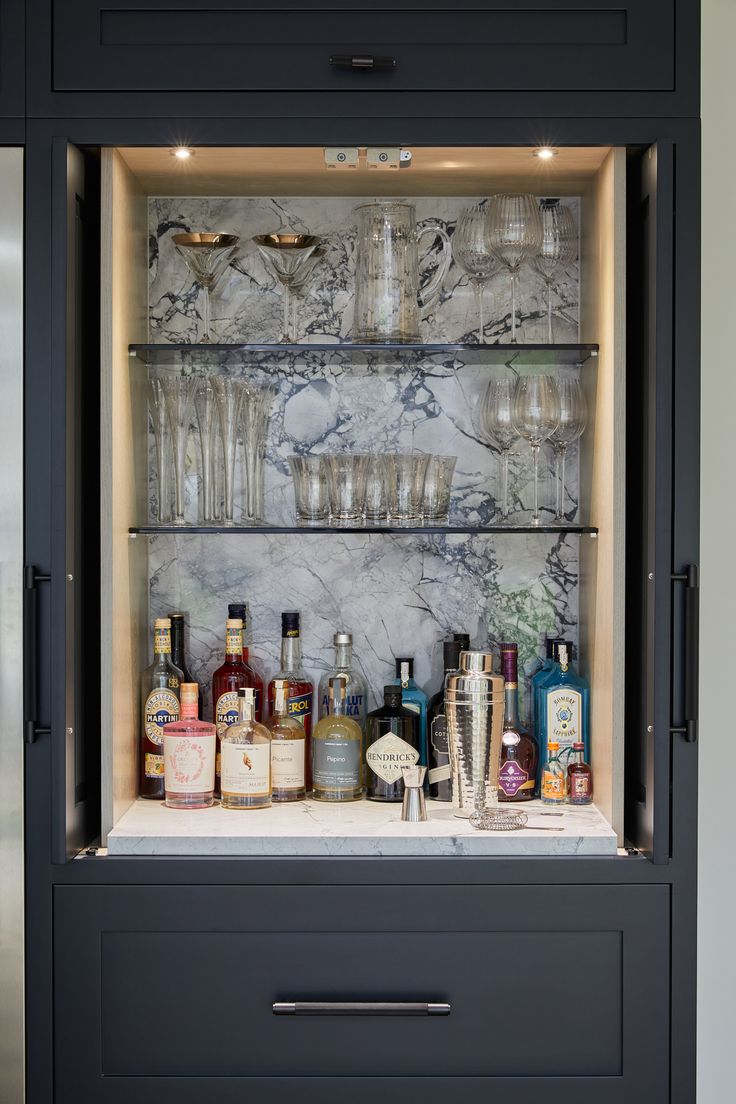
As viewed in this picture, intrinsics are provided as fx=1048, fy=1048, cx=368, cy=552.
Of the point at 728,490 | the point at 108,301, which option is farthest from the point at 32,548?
the point at 728,490

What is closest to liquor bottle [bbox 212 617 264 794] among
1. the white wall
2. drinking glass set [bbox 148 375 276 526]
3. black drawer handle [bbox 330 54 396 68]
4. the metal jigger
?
drinking glass set [bbox 148 375 276 526]

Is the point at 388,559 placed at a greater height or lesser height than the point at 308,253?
lesser

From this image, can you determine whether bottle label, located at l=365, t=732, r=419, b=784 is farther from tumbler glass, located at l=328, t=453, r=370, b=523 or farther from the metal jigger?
tumbler glass, located at l=328, t=453, r=370, b=523

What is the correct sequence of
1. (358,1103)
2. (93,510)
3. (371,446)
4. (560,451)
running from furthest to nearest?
(371,446) → (560,451) → (93,510) → (358,1103)

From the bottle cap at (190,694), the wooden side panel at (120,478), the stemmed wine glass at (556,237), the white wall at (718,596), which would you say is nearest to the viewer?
the wooden side panel at (120,478)

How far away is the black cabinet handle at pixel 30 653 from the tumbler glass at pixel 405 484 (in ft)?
2.28

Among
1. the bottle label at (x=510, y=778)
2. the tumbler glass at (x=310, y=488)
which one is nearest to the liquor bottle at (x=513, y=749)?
the bottle label at (x=510, y=778)

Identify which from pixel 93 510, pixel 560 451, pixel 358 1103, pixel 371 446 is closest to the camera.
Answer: pixel 358 1103

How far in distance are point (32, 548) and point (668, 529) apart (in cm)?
113

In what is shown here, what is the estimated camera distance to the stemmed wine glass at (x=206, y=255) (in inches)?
83.5

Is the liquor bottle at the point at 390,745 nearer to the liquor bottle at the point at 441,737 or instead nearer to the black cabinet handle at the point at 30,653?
the liquor bottle at the point at 441,737

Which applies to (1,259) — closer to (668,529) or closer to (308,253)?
(308,253)

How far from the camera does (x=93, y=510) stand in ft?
6.66

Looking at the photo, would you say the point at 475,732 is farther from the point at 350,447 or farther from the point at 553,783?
the point at 350,447
